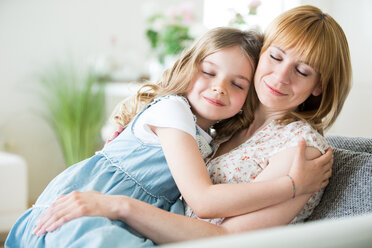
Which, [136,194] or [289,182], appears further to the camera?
[136,194]

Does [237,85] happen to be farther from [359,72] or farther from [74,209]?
[359,72]

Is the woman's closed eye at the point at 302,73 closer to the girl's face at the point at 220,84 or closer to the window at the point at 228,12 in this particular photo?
the girl's face at the point at 220,84

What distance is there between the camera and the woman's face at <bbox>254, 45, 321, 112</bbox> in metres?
1.33

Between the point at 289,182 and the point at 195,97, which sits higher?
the point at 195,97

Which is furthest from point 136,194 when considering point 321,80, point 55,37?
point 55,37

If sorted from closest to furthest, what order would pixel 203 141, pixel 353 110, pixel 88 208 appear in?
pixel 88 208 < pixel 203 141 < pixel 353 110

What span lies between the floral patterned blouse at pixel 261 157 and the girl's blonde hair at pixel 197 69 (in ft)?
0.79

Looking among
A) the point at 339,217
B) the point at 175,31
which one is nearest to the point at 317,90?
the point at 339,217

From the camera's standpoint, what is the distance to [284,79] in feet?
4.36

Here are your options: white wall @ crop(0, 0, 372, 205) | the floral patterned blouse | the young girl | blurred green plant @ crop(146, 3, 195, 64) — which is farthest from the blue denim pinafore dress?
white wall @ crop(0, 0, 372, 205)

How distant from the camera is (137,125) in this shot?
4.61 ft

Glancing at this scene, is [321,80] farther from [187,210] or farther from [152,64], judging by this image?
[152,64]

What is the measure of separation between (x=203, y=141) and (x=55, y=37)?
2.64 meters

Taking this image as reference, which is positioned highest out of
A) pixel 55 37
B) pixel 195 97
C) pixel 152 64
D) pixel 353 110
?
pixel 195 97
